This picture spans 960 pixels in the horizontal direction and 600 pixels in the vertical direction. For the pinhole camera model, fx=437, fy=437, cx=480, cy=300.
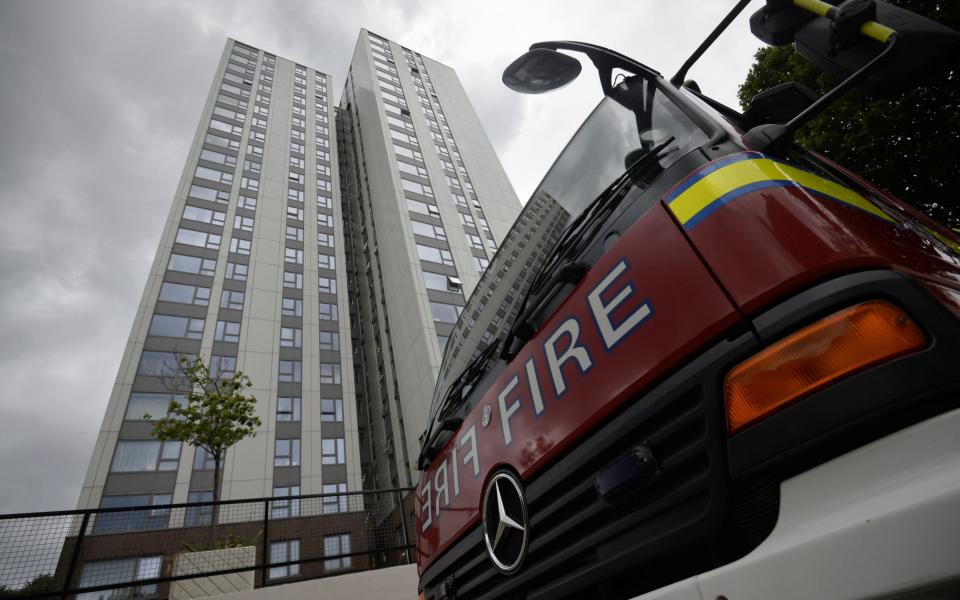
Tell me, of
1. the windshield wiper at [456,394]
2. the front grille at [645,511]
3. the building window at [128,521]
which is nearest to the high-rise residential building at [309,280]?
the building window at [128,521]

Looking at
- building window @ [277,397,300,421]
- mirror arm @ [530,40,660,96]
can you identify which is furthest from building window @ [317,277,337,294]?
mirror arm @ [530,40,660,96]

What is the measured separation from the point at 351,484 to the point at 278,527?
61.0 feet

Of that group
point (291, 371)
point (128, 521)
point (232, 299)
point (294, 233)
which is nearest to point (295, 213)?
point (294, 233)

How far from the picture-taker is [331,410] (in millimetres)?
28234

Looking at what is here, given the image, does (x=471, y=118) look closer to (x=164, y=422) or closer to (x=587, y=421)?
(x=164, y=422)

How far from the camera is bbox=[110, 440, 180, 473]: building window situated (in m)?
20.8

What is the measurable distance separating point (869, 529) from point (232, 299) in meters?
32.9

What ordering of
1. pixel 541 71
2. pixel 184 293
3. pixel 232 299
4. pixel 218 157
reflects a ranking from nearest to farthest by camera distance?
pixel 541 71 → pixel 184 293 → pixel 232 299 → pixel 218 157

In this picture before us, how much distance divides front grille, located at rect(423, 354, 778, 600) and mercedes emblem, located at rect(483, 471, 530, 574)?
35 mm

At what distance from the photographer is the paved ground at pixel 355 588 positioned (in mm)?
5492

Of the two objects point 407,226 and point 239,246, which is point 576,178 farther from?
point 239,246

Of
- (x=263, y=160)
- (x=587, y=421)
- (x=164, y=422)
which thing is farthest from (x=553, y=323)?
(x=263, y=160)

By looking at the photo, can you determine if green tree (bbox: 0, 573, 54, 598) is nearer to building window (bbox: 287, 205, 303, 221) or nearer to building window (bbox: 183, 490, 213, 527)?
building window (bbox: 183, 490, 213, 527)

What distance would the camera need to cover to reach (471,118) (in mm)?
41500
